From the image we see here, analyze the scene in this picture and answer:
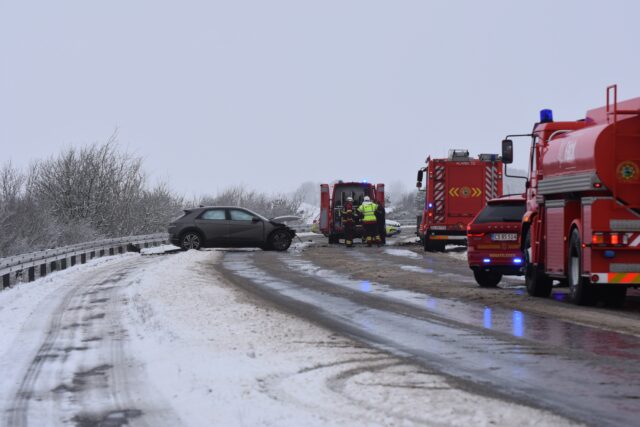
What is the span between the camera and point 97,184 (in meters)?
41.5

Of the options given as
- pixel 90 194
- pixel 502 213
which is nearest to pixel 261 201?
pixel 90 194

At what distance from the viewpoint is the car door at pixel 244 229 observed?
33812 millimetres

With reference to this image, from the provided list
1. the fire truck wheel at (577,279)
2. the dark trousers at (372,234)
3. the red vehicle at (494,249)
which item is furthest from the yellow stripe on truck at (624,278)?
the dark trousers at (372,234)

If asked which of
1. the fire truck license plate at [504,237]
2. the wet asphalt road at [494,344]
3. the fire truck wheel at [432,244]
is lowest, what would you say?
the wet asphalt road at [494,344]

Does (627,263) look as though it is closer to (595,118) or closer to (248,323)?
(595,118)

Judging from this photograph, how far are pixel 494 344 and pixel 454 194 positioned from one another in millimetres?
23513

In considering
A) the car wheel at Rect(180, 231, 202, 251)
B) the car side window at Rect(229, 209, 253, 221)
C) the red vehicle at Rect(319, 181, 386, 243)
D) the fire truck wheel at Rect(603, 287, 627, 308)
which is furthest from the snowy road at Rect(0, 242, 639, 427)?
the red vehicle at Rect(319, 181, 386, 243)

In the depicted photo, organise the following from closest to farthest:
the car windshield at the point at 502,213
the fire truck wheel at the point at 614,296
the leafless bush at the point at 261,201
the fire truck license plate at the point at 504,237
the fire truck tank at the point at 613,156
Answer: the fire truck tank at the point at 613,156, the fire truck wheel at the point at 614,296, the fire truck license plate at the point at 504,237, the car windshield at the point at 502,213, the leafless bush at the point at 261,201

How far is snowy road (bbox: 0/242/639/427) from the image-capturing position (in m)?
6.73

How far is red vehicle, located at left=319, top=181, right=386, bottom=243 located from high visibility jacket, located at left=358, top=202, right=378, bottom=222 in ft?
8.48

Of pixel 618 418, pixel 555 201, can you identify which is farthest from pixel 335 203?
pixel 618 418

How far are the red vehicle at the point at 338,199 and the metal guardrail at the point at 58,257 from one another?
6320mm

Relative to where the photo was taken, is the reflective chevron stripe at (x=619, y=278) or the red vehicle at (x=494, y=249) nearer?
the reflective chevron stripe at (x=619, y=278)

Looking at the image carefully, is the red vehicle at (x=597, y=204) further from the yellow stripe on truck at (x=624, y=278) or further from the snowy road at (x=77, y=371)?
the snowy road at (x=77, y=371)
